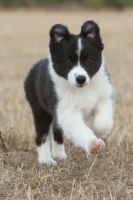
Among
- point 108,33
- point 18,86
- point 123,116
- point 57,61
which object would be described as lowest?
point 108,33

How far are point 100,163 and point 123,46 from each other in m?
15.8

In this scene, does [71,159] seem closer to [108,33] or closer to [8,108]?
[8,108]

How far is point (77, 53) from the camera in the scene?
15.6 feet

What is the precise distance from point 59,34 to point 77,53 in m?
0.37

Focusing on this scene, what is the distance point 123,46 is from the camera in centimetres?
2053

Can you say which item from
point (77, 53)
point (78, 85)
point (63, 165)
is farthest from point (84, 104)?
point (63, 165)

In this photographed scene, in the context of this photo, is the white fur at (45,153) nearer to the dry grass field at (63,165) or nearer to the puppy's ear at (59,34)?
the dry grass field at (63,165)

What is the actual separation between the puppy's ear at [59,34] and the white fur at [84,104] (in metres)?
0.38

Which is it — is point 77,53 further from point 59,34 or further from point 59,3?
point 59,3

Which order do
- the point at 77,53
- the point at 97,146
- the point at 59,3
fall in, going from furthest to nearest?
the point at 59,3 → the point at 77,53 → the point at 97,146

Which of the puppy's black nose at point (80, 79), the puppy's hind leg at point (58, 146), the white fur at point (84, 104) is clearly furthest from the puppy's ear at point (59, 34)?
the puppy's hind leg at point (58, 146)

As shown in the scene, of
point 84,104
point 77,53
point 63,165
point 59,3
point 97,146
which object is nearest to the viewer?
point 97,146

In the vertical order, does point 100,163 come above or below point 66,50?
below

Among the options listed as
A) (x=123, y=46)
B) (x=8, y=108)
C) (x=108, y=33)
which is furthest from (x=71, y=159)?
(x=108, y=33)
